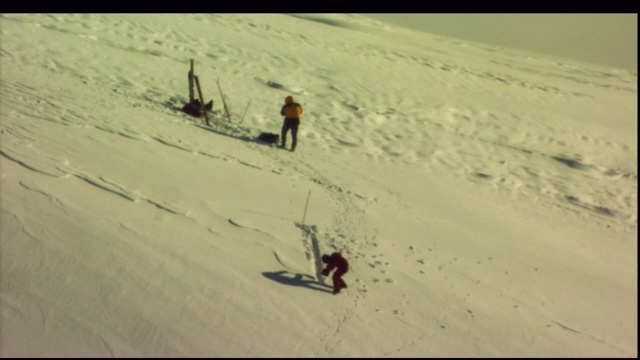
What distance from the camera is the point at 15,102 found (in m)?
8.52

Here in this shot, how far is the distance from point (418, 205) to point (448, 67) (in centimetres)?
1241

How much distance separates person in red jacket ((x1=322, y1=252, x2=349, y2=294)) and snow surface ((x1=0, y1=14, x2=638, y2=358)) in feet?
0.43

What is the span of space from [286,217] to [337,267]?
1621 mm

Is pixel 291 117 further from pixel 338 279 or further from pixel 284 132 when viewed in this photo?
pixel 338 279

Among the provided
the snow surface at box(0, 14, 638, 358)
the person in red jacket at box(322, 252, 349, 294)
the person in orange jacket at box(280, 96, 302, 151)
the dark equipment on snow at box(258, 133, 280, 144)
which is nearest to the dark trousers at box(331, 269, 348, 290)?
the person in red jacket at box(322, 252, 349, 294)

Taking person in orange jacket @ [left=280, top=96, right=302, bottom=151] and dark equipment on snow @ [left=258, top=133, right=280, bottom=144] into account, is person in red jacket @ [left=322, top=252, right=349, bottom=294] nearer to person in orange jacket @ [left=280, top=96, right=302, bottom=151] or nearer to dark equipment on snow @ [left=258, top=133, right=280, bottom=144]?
person in orange jacket @ [left=280, top=96, right=302, bottom=151]

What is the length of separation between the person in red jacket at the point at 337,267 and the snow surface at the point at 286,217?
0.13 meters

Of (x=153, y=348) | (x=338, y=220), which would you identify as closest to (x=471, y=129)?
(x=338, y=220)

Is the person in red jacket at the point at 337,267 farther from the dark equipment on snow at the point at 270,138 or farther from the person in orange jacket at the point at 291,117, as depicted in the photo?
the dark equipment on snow at the point at 270,138

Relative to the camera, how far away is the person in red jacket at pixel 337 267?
16.5ft

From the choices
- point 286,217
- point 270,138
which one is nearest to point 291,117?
point 270,138

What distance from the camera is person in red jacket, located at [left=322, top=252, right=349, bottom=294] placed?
16.5 ft
